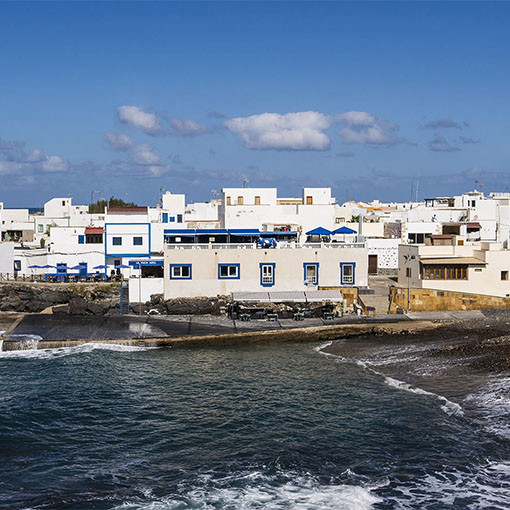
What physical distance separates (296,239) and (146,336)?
1769cm

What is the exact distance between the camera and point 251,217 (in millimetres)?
59688

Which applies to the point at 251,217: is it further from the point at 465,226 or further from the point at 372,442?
the point at 372,442

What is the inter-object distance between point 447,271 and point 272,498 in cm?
2856

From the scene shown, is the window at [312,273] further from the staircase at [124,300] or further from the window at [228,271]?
the staircase at [124,300]

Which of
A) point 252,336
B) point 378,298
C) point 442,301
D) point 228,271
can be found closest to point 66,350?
point 252,336

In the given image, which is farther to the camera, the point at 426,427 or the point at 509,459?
the point at 426,427

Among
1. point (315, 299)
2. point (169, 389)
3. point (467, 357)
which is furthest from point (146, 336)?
point (467, 357)

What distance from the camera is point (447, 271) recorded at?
138 ft

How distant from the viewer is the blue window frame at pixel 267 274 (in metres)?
42.3

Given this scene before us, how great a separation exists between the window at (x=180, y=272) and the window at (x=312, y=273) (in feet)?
26.2

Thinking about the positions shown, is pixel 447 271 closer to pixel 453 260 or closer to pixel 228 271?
pixel 453 260

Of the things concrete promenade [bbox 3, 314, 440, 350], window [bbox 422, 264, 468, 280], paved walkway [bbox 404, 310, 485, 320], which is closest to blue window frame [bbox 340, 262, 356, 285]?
concrete promenade [bbox 3, 314, 440, 350]

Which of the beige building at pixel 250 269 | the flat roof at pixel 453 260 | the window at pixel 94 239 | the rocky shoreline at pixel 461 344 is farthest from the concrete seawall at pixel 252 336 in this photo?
the window at pixel 94 239

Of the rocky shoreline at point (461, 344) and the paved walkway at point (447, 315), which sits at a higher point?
the paved walkway at point (447, 315)
